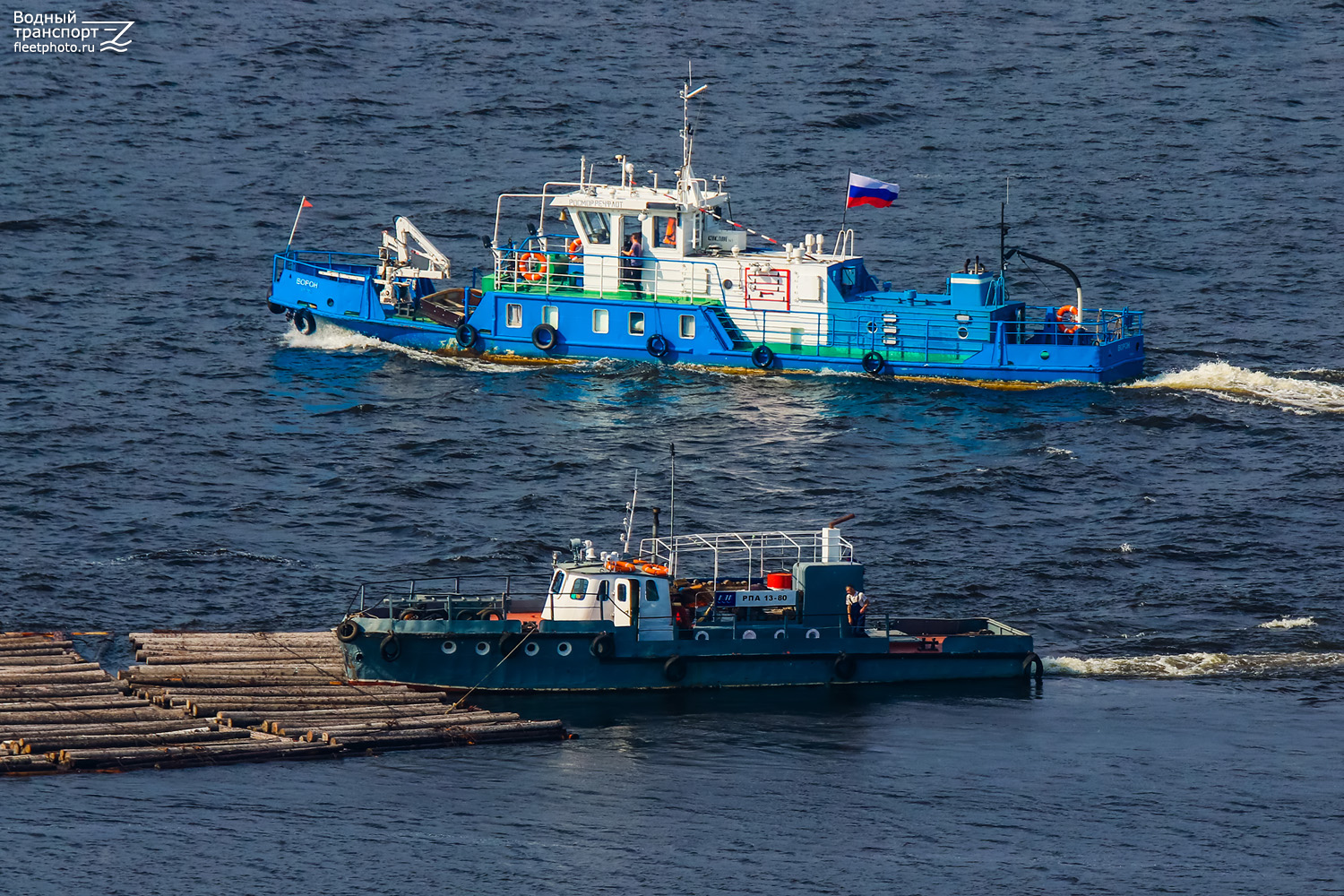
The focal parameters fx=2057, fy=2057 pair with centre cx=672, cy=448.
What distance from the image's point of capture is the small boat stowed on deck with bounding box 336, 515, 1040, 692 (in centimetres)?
4269

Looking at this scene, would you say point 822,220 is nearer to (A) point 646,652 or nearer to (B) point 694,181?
(B) point 694,181

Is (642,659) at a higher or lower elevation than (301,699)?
higher

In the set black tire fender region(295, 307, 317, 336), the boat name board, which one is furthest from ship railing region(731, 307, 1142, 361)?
the boat name board

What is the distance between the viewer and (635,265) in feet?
224

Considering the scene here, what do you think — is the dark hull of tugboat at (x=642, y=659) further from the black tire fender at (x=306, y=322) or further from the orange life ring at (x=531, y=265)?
the black tire fender at (x=306, y=322)

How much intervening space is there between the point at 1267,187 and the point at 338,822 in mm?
64923

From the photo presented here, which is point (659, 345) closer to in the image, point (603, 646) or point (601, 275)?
point (601, 275)

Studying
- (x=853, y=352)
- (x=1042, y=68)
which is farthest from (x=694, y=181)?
(x=1042, y=68)

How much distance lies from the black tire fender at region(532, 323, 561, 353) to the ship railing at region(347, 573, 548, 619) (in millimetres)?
19442

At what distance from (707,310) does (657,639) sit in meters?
25.4

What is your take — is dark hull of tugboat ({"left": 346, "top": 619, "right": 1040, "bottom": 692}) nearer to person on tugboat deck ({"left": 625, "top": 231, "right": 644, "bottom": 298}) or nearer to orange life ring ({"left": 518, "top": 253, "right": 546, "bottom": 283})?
person on tugboat deck ({"left": 625, "top": 231, "right": 644, "bottom": 298})

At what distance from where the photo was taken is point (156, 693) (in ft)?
135

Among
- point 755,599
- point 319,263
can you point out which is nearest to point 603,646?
point 755,599

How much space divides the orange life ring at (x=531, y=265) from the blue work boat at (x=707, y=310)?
7 centimetres
